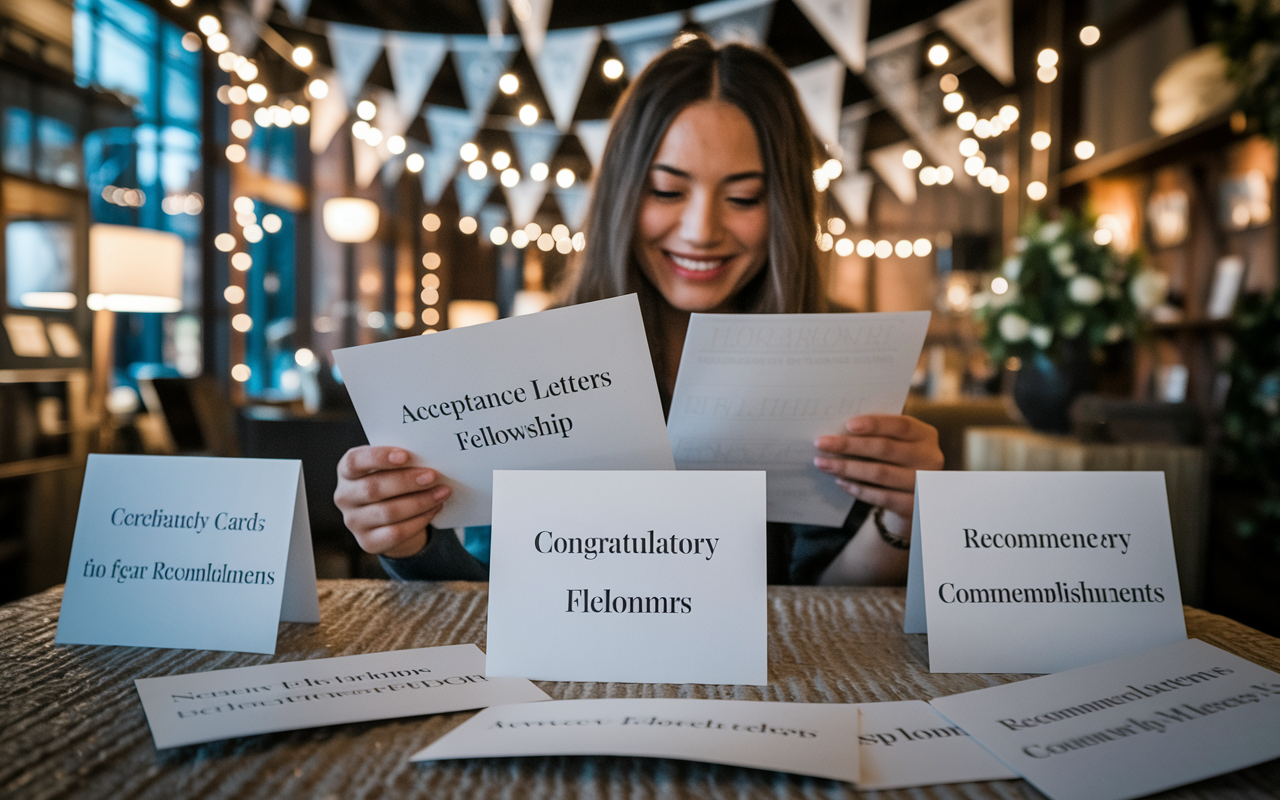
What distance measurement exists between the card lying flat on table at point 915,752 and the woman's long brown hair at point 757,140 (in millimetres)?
768

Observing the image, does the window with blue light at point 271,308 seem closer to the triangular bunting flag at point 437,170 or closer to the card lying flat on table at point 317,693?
the triangular bunting flag at point 437,170

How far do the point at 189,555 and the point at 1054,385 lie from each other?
219 cm

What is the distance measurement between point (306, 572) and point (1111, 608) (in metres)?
0.61

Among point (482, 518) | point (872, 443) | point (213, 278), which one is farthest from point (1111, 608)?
point (213, 278)

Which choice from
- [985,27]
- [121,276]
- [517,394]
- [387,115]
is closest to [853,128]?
[985,27]

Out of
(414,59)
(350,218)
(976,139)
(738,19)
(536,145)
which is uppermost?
(976,139)

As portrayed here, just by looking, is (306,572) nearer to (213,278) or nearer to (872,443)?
(872,443)

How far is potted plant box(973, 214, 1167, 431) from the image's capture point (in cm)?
198

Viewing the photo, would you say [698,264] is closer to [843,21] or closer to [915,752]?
[915,752]

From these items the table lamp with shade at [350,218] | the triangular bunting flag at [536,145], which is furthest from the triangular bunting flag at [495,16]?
the table lamp with shade at [350,218]

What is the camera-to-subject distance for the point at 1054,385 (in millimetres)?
2080

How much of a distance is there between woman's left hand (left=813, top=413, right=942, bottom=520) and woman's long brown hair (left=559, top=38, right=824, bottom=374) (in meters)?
0.42

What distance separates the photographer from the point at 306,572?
1.86 ft

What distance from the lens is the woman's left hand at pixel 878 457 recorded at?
70 centimetres
